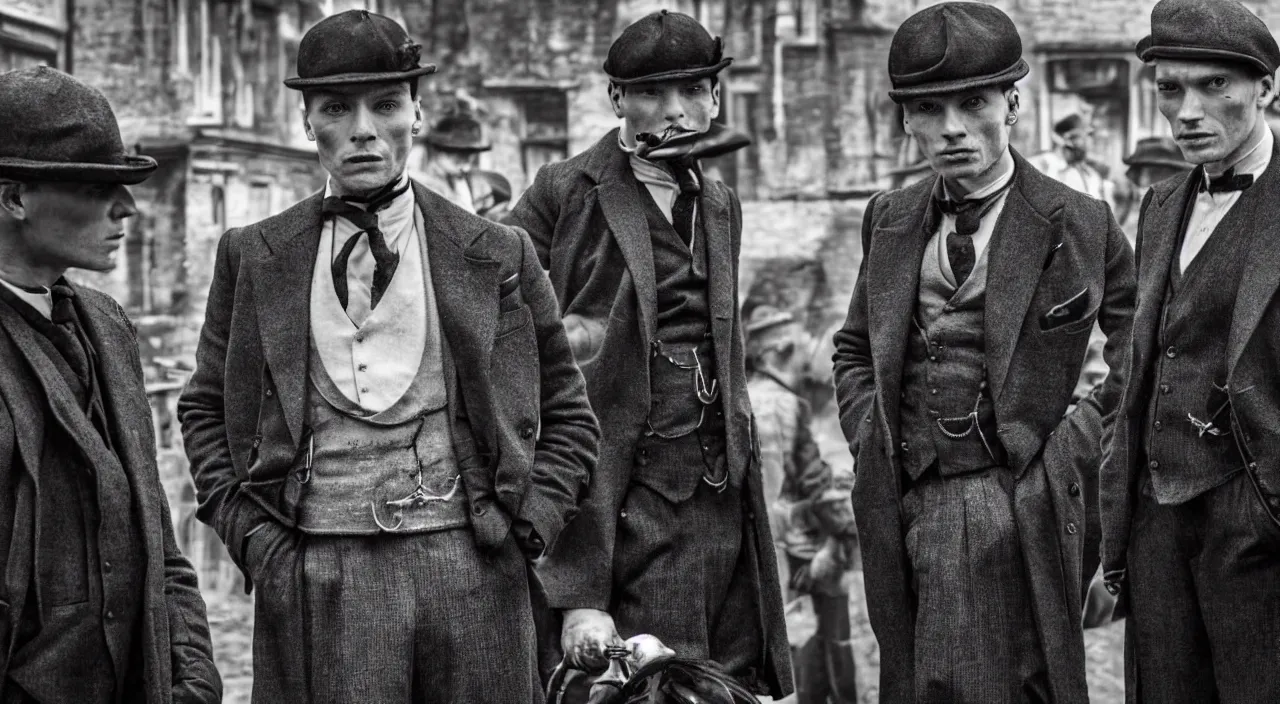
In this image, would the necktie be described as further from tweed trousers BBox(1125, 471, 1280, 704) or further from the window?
the window

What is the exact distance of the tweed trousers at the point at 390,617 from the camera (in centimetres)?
404

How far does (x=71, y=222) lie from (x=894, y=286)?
197 centimetres

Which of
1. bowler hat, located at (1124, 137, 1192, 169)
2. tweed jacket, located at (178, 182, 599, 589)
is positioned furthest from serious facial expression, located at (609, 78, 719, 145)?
bowler hat, located at (1124, 137, 1192, 169)

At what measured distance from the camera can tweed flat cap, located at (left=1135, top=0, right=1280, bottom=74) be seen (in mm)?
4484

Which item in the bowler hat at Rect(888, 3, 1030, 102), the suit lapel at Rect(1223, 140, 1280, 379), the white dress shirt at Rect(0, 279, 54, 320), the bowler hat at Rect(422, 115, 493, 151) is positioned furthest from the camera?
the bowler hat at Rect(422, 115, 493, 151)

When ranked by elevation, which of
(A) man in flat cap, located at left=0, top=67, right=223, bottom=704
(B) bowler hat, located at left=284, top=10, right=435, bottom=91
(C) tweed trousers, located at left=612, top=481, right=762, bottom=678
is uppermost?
→ (B) bowler hat, located at left=284, top=10, right=435, bottom=91

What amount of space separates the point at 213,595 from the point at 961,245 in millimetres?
4096

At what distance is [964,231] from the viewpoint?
476cm

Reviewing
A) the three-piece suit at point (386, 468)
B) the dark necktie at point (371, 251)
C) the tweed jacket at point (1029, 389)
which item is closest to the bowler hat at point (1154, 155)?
the tweed jacket at point (1029, 389)

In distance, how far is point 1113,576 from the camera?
15.1 feet

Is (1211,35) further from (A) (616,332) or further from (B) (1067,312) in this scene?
(A) (616,332)

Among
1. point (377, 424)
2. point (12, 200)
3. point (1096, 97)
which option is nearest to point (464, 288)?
point (377, 424)

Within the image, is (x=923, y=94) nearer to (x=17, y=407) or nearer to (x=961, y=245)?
(x=961, y=245)

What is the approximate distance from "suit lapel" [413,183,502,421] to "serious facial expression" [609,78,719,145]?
1227mm
